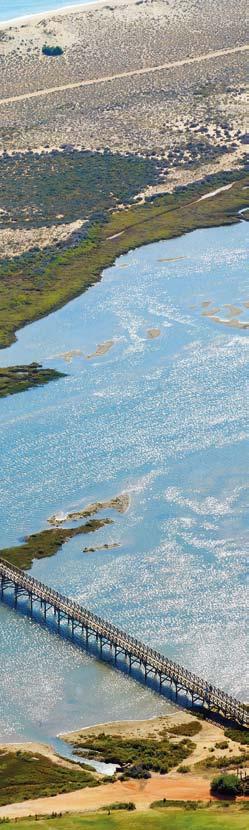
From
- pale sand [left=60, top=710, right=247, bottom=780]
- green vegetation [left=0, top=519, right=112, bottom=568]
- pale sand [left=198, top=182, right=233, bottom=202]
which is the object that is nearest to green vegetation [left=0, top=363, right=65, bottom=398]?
green vegetation [left=0, top=519, right=112, bottom=568]

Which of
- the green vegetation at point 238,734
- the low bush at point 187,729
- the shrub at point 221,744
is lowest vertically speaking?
the shrub at point 221,744

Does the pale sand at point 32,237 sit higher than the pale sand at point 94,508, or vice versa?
the pale sand at point 32,237

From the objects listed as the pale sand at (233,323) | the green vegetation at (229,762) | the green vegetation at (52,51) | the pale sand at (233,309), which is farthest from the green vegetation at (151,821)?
the green vegetation at (52,51)

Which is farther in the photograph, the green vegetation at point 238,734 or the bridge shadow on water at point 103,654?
the bridge shadow on water at point 103,654

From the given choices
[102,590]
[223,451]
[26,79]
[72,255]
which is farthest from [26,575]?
[26,79]

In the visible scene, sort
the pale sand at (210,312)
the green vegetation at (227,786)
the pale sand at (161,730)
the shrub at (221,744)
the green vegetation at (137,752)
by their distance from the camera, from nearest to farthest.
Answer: the green vegetation at (227,786)
the green vegetation at (137,752)
the shrub at (221,744)
the pale sand at (161,730)
the pale sand at (210,312)

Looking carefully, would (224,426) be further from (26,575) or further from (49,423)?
(26,575)

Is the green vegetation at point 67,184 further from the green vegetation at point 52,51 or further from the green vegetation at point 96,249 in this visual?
the green vegetation at point 52,51
